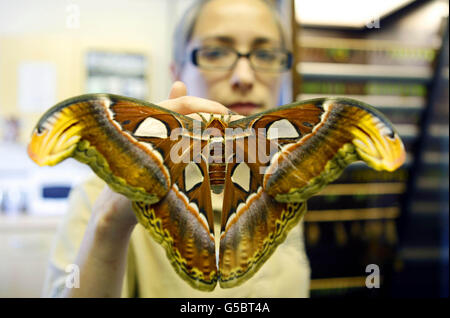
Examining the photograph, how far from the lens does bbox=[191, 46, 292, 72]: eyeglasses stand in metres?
0.51

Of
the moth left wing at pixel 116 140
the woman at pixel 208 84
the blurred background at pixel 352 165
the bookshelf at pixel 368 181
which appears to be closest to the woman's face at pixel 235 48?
the woman at pixel 208 84

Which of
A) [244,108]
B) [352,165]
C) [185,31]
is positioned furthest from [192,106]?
[352,165]

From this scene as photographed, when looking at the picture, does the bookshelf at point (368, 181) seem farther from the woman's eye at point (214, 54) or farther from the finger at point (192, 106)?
the finger at point (192, 106)

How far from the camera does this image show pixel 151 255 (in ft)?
2.26

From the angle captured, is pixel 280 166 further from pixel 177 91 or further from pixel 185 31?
pixel 185 31

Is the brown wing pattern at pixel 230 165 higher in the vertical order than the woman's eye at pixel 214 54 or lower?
lower

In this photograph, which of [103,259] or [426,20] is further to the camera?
[426,20]

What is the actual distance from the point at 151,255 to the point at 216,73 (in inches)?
17.3

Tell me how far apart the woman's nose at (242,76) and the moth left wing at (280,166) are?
0.53 feet

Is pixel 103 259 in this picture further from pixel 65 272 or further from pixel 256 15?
pixel 256 15

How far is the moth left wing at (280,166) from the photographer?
34 centimetres

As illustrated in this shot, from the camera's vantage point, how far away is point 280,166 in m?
0.36

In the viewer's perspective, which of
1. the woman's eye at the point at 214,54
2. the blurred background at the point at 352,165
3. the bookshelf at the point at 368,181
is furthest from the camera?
the bookshelf at the point at 368,181
